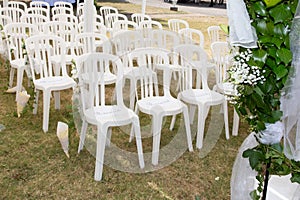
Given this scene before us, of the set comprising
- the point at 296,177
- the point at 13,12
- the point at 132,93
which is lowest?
the point at 132,93

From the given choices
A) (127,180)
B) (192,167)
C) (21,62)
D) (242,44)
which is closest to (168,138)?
(192,167)

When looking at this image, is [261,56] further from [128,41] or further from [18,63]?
[18,63]

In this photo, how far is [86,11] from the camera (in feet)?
11.3

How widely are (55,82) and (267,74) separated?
2657mm

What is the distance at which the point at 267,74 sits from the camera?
1458 millimetres

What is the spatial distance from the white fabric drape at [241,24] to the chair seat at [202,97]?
77.9 inches

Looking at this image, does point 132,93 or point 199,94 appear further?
point 132,93

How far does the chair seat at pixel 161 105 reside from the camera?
10.1 feet

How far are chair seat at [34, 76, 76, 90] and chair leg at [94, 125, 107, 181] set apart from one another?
98 centimetres

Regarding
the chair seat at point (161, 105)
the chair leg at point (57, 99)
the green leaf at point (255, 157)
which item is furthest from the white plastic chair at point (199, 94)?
the green leaf at point (255, 157)

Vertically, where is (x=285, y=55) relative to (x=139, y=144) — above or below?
above

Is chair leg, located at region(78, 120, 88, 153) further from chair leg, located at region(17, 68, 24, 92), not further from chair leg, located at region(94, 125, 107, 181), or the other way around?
chair leg, located at region(17, 68, 24, 92)

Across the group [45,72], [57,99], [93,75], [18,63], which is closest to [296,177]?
[93,75]

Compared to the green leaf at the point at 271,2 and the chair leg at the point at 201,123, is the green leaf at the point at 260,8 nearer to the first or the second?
the green leaf at the point at 271,2
